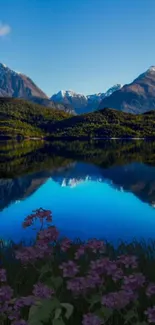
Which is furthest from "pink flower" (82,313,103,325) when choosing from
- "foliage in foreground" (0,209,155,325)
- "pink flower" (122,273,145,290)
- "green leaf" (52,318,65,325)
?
"pink flower" (122,273,145,290)

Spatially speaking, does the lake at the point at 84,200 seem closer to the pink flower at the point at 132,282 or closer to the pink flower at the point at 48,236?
the pink flower at the point at 48,236

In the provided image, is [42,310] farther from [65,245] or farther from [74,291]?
[65,245]

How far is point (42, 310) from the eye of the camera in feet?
19.9

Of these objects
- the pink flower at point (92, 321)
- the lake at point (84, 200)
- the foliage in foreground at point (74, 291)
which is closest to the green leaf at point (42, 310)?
the foliage in foreground at point (74, 291)

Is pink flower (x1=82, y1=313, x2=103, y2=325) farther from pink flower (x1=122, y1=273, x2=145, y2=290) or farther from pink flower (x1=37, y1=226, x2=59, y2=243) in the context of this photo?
pink flower (x1=37, y1=226, x2=59, y2=243)

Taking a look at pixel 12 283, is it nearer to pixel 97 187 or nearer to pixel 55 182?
pixel 97 187

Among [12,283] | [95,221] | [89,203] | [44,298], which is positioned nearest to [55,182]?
[89,203]

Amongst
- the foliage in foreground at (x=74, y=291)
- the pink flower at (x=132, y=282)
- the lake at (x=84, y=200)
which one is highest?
the pink flower at (x=132, y=282)

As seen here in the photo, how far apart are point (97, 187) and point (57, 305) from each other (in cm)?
4806

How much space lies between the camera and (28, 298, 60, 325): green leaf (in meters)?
6.04

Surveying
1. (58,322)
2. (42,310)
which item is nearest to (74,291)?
(42,310)

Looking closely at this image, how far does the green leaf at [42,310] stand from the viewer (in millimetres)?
6039

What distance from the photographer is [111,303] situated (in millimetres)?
5660

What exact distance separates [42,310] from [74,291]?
79 centimetres
